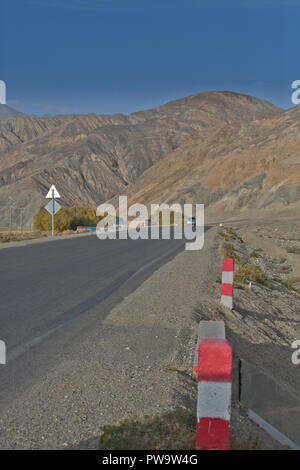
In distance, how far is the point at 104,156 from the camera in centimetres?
14350

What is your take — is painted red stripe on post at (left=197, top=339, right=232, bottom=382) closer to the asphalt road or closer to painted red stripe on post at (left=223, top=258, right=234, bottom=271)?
the asphalt road

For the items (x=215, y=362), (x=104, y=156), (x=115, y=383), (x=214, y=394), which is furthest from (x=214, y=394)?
(x=104, y=156)

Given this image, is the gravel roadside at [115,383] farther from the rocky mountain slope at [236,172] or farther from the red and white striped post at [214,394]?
the rocky mountain slope at [236,172]

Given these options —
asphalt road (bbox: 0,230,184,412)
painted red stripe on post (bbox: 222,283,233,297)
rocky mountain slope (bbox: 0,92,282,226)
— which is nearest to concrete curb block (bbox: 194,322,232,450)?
asphalt road (bbox: 0,230,184,412)

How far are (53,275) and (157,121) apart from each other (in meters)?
155

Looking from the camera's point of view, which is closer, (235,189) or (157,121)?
(235,189)

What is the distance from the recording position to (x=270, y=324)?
10844mm

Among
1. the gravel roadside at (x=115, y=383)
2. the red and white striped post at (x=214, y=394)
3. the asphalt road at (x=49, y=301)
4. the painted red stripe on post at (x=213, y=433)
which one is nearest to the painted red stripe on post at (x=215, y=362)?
the red and white striped post at (x=214, y=394)

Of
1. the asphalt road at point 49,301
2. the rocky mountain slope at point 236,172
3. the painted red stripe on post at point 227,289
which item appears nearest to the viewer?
the asphalt road at point 49,301

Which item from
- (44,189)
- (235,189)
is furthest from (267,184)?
(44,189)

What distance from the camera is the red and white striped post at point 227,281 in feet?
34.4

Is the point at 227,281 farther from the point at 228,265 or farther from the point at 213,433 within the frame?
the point at 213,433

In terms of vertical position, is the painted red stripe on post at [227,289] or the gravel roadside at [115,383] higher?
the painted red stripe on post at [227,289]

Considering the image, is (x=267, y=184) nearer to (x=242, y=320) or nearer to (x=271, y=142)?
(x=271, y=142)
